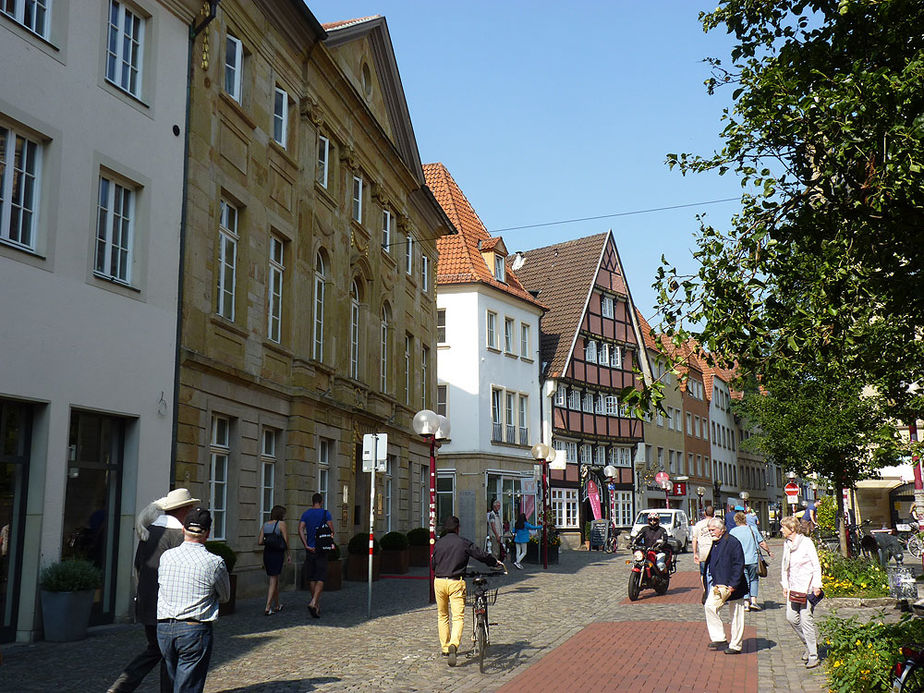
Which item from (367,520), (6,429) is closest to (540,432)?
(367,520)

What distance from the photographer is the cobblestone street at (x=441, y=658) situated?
9484mm

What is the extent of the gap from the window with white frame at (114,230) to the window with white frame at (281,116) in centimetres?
622

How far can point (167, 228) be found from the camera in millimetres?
15266

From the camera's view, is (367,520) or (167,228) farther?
(367,520)

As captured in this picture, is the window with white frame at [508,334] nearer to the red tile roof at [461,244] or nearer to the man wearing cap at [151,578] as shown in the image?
the red tile roof at [461,244]

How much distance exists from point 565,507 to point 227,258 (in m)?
29.8

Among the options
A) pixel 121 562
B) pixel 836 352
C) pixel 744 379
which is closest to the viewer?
pixel 836 352

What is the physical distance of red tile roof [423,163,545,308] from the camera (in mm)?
41594

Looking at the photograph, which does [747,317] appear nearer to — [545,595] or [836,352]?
[836,352]

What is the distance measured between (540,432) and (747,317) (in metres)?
36.2

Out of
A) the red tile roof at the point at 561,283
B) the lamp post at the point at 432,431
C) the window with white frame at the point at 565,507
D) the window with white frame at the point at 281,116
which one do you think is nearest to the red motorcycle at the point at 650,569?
the lamp post at the point at 432,431

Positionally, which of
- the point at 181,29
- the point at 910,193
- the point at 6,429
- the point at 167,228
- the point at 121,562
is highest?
the point at 181,29

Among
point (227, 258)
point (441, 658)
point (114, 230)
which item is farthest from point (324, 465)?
point (441, 658)

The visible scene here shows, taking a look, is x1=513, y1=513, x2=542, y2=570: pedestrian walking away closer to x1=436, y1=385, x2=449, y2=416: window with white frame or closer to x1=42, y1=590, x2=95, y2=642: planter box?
x1=436, y1=385, x2=449, y2=416: window with white frame
